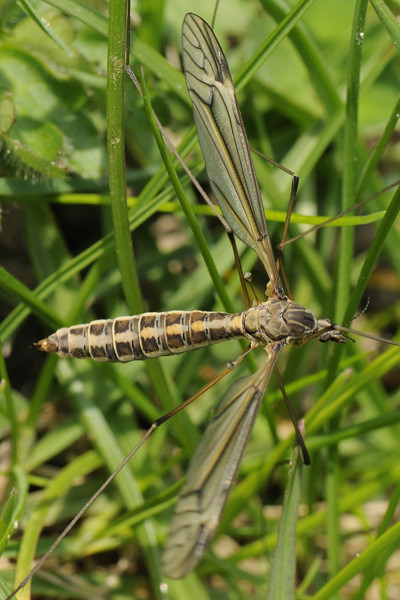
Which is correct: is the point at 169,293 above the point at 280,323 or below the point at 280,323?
above

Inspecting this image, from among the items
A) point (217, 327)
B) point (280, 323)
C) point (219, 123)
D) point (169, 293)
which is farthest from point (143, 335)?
point (169, 293)

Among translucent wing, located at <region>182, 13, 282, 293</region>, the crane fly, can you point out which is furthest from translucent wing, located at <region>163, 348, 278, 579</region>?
translucent wing, located at <region>182, 13, 282, 293</region>

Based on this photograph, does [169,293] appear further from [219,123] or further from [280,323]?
[219,123]

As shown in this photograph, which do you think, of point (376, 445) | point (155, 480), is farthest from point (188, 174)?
point (376, 445)

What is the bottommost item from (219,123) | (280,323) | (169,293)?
(280,323)

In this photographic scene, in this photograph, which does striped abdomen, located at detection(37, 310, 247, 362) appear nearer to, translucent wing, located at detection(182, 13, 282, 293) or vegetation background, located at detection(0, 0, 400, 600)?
vegetation background, located at detection(0, 0, 400, 600)

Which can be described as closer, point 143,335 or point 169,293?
point 143,335

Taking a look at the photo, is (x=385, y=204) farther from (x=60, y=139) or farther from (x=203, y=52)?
(x=60, y=139)

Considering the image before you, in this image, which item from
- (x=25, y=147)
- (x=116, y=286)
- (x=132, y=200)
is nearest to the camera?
(x=25, y=147)
